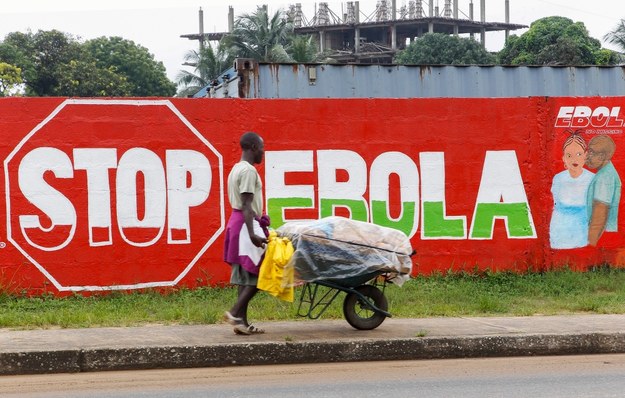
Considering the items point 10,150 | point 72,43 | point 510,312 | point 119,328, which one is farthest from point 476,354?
point 72,43

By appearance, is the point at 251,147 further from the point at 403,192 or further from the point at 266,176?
the point at 403,192

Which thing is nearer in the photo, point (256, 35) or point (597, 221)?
point (597, 221)

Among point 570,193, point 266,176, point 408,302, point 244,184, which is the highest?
point 244,184

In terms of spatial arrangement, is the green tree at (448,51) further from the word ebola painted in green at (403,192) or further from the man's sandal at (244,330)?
the man's sandal at (244,330)

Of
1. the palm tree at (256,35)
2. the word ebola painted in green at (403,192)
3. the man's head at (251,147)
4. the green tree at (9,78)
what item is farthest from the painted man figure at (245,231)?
the green tree at (9,78)

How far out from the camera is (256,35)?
5688 centimetres

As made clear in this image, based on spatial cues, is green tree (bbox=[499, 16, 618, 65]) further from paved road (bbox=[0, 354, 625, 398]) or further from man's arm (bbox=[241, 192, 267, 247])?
man's arm (bbox=[241, 192, 267, 247])

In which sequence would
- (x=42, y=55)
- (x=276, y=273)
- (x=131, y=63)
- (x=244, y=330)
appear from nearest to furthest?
(x=276, y=273)
(x=244, y=330)
(x=42, y=55)
(x=131, y=63)

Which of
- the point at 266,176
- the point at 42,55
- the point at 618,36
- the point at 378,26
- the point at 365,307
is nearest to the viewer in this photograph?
the point at 365,307

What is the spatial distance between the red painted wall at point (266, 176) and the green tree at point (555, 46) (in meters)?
49.6

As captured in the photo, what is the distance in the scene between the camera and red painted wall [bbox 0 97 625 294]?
34.0 ft

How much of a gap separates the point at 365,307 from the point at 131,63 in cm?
7397

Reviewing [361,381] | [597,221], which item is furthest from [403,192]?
[361,381]

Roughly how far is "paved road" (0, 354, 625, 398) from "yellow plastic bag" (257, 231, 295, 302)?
65cm
